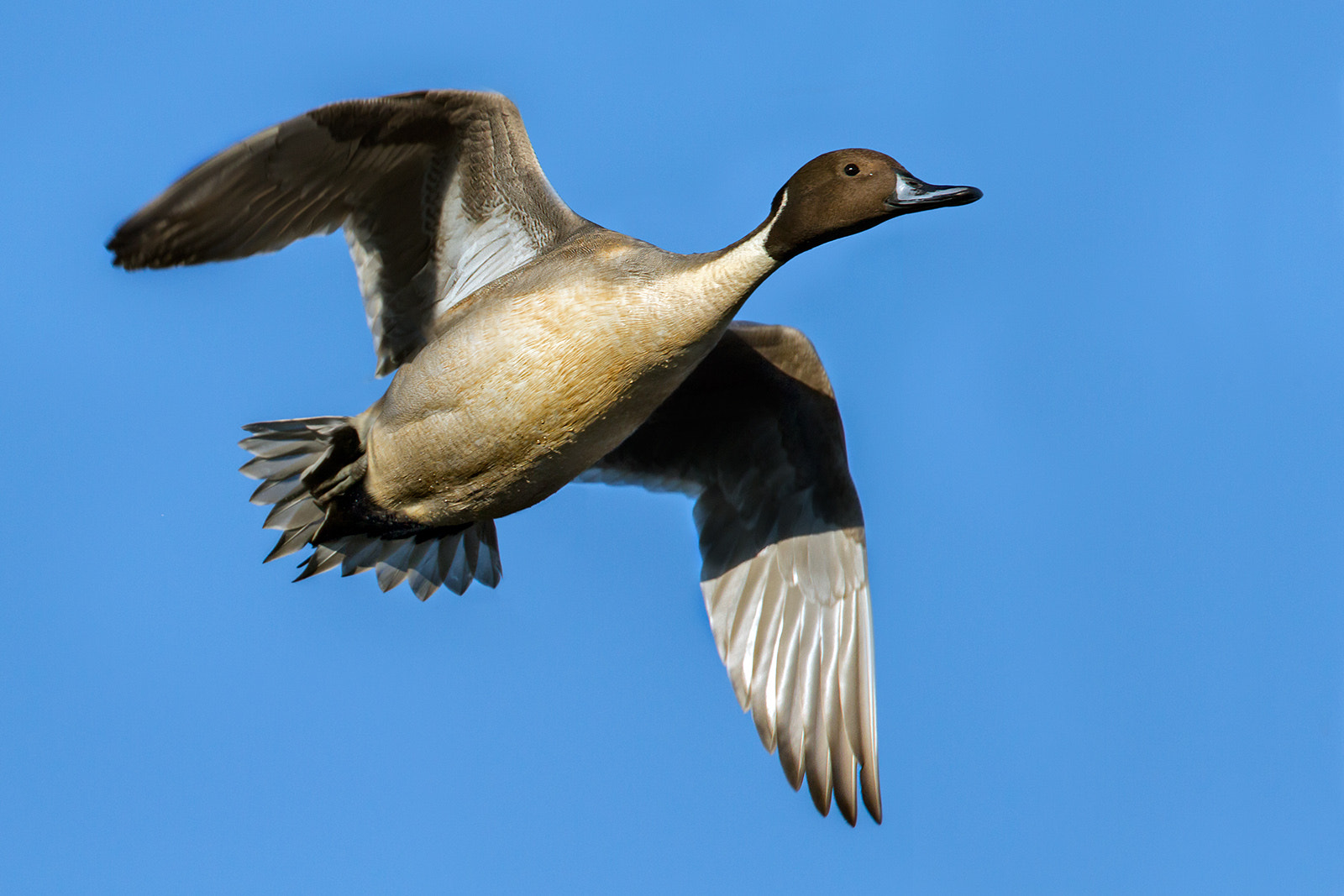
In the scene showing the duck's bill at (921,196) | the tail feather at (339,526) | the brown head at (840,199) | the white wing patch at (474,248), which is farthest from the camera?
the tail feather at (339,526)

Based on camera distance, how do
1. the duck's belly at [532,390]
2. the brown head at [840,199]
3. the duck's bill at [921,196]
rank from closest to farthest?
the duck's bill at [921,196], the brown head at [840,199], the duck's belly at [532,390]

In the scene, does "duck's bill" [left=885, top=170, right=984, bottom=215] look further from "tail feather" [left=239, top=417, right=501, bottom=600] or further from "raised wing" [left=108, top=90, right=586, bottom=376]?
"tail feather" [left=239, top=417, right=501, bottom=600]

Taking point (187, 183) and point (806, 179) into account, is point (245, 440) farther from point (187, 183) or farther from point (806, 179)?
point (806, 179)

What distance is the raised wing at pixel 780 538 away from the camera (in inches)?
248

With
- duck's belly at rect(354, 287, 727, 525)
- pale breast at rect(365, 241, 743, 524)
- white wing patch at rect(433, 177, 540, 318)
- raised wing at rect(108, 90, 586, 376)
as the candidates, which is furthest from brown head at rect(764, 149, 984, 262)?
white wing patch at rect(433, 177, 540, 318)

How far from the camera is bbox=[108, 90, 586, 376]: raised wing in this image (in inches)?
192

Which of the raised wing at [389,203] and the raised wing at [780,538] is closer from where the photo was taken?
the raised wing at [389,203]

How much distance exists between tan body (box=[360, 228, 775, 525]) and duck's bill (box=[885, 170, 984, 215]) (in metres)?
0.49

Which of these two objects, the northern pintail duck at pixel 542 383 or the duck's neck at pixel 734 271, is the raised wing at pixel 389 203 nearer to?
the northern pintail duck at pixel 542 383

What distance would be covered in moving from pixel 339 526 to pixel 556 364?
1560mm

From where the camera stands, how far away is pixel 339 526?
6.12 m

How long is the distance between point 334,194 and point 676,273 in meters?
1.36

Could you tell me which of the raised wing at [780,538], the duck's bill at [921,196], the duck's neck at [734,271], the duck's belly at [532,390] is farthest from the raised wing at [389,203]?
the duck's bill at [921,196]

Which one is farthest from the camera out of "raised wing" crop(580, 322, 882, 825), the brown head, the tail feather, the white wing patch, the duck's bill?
"raised wing" crop(580, 322, 882, 825)
